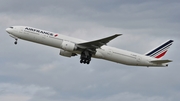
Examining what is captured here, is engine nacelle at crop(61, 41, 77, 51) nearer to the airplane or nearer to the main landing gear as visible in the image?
the airplane

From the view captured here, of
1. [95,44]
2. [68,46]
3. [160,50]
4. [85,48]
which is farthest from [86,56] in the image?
[160,50]

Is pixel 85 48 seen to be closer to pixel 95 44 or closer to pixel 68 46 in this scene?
pixel 95 44

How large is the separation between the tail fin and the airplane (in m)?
0.17

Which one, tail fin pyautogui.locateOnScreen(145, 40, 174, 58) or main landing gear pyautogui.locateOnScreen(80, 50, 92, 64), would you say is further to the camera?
tail fin pyautogui.locateOnScreen(145, 40, 174, 58)

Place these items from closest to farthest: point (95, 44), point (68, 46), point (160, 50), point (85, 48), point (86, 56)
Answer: point (68, 46) → point (95, 44) → point (85, 48) → point (86, 56) → point (160, 50)

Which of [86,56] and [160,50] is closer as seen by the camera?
[86,56]

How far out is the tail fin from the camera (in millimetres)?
77312

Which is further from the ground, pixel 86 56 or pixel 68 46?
pixel 68 46

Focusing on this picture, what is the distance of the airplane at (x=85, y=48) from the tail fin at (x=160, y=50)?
0.17 m

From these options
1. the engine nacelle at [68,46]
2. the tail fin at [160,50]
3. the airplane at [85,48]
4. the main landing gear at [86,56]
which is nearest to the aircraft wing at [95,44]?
the airplane at [85,48]

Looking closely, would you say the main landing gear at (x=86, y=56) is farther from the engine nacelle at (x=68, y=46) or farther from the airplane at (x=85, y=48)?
the engine nacelle at (x=68, y=46)

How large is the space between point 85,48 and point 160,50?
43.3 ft

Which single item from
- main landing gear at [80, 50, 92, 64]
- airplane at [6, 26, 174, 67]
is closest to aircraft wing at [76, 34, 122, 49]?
airplane at [6, 26, 174, 67]

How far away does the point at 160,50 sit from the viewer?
78625mm
